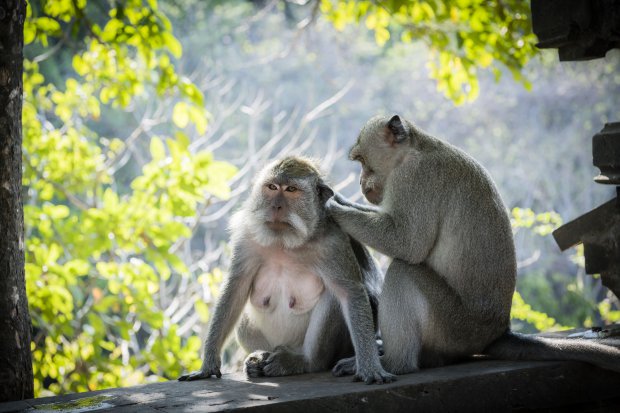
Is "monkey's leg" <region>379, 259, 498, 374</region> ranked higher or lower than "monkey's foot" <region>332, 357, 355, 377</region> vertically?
higher

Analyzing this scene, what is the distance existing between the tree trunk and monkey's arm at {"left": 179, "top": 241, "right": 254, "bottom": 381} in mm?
846

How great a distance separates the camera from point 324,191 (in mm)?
4012

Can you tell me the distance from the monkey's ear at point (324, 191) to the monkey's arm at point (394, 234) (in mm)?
179

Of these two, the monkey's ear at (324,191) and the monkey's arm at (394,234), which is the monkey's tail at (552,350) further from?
the monkey's ear at (324,191)

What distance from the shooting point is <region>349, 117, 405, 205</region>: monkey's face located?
165 inches

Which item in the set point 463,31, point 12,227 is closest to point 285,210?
point 12,227

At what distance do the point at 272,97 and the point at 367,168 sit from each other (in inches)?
497

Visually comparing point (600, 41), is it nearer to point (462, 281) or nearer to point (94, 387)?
point (462, 281)

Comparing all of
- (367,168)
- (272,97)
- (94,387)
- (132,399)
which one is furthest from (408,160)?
(272,97)

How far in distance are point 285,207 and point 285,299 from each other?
22.5 inches

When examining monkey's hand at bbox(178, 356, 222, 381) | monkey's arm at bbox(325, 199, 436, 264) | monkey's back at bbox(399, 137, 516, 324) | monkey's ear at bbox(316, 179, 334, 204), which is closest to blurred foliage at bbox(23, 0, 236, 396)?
monkey's hand at bbox(178, 356, 222, 381)

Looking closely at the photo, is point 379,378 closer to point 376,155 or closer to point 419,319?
point 419,319

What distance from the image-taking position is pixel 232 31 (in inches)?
641

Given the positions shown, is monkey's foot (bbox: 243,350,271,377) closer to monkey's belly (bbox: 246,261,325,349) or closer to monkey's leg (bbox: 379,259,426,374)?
monkey's belly (bbox: 246,261,325,349)
